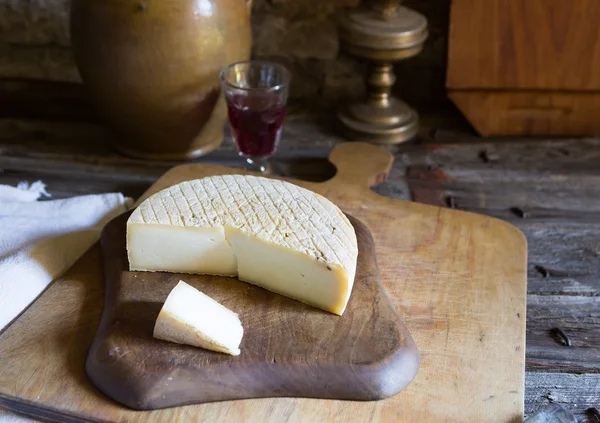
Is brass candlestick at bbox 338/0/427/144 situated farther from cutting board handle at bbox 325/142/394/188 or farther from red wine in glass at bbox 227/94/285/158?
red wine in glass at bbox 227/94/285/158

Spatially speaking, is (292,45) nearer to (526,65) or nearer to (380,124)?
(380,124)

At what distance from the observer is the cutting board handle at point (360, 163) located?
1.44m

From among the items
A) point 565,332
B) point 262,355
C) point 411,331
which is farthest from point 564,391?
point 262,355

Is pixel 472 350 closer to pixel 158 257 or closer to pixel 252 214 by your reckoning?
pixel 252 214

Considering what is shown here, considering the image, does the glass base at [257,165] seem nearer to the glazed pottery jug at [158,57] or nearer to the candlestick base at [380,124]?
the glazed pottery jug at [158,57]

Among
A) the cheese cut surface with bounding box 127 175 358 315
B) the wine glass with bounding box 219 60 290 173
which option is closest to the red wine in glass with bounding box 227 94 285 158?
the wine glass with bounding box 219 60 290 173

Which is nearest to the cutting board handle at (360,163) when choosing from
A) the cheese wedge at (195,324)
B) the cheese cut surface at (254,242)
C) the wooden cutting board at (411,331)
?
the wooden cutting board at (411,331)

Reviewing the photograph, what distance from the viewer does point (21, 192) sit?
1405mm

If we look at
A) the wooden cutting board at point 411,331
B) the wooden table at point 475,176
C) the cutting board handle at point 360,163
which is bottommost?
the wooden table at point 475,176

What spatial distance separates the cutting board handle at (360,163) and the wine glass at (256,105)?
147 millimetres

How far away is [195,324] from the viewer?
0.94m

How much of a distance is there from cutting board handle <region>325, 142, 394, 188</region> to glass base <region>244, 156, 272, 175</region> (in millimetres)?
151

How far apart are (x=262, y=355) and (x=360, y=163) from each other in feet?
2.08

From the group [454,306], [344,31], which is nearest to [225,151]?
[344,31]
